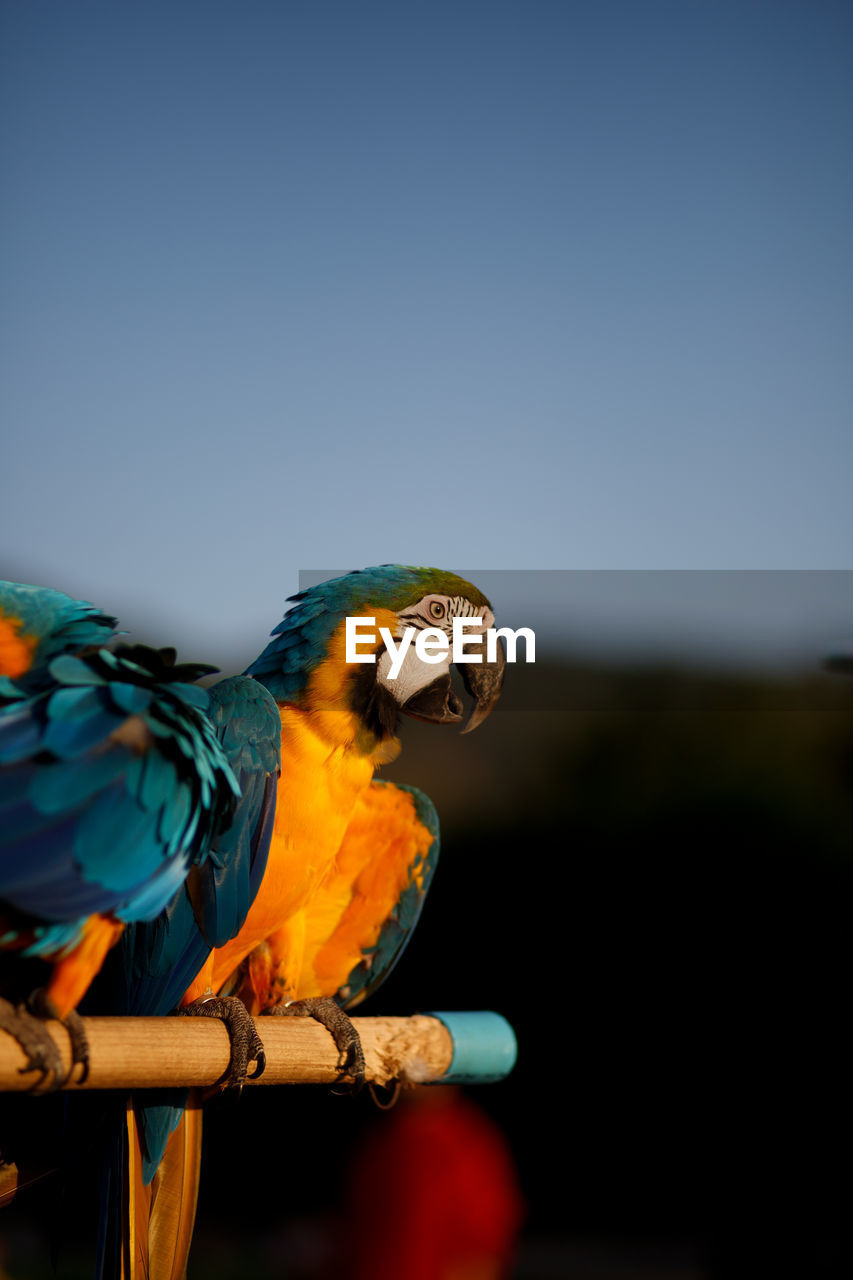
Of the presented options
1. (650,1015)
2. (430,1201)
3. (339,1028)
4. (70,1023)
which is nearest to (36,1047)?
(70,1023)

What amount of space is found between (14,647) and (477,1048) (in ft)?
2.70

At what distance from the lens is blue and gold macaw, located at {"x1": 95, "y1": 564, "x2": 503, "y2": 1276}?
1.35m

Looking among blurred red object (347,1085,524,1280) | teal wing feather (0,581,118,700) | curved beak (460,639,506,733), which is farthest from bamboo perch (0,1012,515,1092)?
blurred red object (347,1085,524,1280)

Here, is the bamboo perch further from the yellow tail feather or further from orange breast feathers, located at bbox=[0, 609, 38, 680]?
orange breast feathers, located at bbox=[0, 609, 38, 680]

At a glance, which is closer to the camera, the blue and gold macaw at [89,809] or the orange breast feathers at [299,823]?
the blue and gold macaw at [89,809]

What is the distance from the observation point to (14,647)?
46.2 inches

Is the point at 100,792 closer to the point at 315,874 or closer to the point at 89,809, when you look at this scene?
the point at 89,809

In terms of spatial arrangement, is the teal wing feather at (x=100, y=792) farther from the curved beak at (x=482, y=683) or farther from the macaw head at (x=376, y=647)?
the curved beak at (x=482, y=683)

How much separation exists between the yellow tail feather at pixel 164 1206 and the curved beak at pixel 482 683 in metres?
0.70

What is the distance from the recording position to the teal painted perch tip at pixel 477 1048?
149 centimetres

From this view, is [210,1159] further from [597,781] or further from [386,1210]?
[597,781]

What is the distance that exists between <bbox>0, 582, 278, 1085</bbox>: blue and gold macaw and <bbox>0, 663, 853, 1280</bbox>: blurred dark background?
9.61ft

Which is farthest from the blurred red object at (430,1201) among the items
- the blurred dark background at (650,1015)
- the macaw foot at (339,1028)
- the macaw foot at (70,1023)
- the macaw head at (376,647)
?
the macaw foot at (70,1023)

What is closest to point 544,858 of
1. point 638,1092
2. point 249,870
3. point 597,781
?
point 597,781
